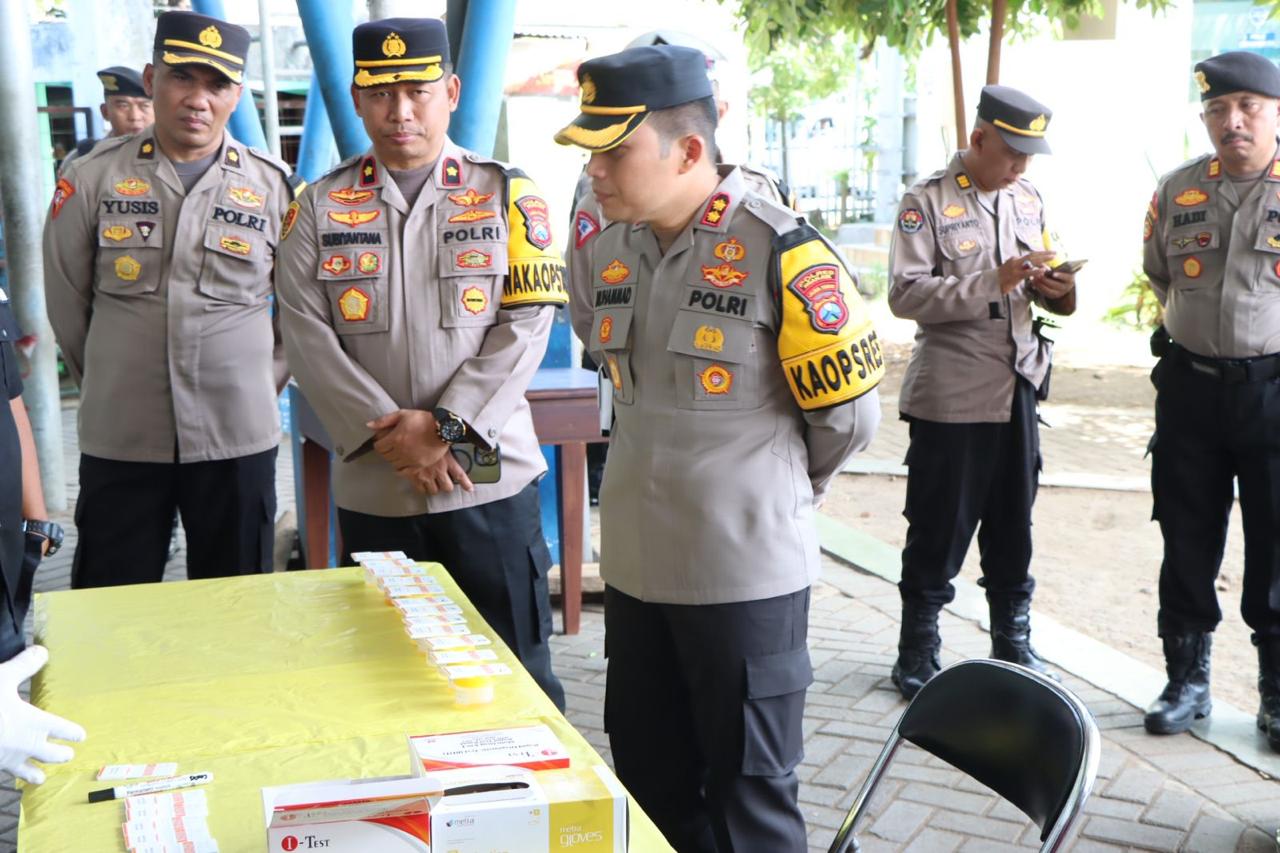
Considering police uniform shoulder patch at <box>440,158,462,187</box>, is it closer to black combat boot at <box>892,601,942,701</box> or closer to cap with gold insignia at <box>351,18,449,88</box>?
A: cap with gold insignia at <box>351,18,449,88</box>

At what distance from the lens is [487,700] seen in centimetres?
212

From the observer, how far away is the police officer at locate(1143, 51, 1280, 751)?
3.77 metres

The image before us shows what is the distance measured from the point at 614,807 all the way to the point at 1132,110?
1647 centimetres

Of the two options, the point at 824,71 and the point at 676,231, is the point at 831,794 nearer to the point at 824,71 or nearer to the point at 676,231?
the point at 676,231

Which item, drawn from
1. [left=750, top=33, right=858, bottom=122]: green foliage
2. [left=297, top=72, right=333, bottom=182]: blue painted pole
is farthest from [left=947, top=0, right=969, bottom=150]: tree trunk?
[left=750, top=33, right=858, bottom=122]: green foliage

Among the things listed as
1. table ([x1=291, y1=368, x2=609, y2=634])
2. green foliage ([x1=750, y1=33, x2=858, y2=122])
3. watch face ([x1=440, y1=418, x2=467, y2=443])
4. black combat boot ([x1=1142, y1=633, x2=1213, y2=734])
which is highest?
green foliage ([x1=750, y1=33, x2=858, y2=122])

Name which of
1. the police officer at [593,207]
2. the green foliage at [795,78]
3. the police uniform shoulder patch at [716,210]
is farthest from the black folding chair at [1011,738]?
the green foliage at [795,78]

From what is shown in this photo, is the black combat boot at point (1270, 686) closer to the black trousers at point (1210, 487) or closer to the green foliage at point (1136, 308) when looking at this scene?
the black trousers at point (1210, 487)

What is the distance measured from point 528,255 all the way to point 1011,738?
5.87 feet

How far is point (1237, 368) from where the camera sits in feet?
12.4

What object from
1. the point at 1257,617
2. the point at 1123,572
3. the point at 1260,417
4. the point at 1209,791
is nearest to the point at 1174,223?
the point at 1260,417

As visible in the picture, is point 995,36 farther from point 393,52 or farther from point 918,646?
point 393,52

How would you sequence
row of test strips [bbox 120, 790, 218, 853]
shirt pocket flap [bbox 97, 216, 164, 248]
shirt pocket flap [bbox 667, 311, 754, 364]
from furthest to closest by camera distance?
shirt pocket flap [bbox 97, 216, 164, 248], shirt pocket flap [bbox 667, 311, 754, 364], row of test strips [bbox 120, 790, 218, 853]

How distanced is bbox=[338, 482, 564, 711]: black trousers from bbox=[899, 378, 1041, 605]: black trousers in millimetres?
1388
